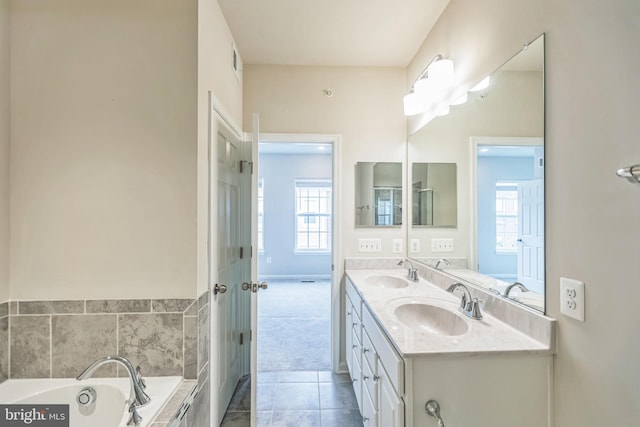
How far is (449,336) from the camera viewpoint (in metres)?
1.16

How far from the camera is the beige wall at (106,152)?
4.47 ft

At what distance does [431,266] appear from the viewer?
2.05m

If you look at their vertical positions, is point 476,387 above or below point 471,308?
below

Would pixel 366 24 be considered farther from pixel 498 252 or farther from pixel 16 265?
pixel 16 265

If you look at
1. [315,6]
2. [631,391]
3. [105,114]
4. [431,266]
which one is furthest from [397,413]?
[315,6]

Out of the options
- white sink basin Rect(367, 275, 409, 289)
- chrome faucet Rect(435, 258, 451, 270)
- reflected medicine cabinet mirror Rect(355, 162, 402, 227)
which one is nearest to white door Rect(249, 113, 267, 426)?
white sink basin Rect(367, 275, 409, 289)

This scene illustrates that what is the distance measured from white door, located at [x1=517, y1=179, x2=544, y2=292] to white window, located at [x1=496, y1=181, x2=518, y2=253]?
3 cm

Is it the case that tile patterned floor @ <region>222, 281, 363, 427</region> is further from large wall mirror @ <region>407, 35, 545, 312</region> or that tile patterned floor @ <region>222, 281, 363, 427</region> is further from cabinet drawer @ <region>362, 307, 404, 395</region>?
large wall mirror @ <region>407, 35, 545, 312</region>

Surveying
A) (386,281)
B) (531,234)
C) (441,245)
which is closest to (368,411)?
(386,281)

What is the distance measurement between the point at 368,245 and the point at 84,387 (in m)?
1.96

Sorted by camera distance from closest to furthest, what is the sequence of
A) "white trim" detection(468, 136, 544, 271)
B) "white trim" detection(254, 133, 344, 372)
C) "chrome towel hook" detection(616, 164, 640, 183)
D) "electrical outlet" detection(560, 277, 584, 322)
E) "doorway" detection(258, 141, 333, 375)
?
"chrome towel hook" detection(616, 164, 640, 183) < "electrical outlet" detection(560, 277, 584, 322) < "white trim" detection(468, 136, 544, 271) < "white trim" detection(254, 133, 344, 372) < "doorway" detection(258, 141, 333, 375)

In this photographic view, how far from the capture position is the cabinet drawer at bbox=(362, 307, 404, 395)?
3.44 ft

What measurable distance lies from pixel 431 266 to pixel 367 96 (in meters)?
1.51

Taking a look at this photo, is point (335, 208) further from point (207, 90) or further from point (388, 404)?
point (388, 404)
